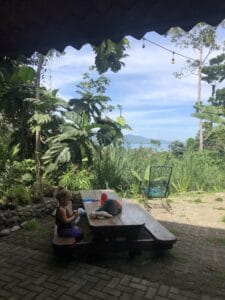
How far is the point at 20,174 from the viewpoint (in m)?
8.03

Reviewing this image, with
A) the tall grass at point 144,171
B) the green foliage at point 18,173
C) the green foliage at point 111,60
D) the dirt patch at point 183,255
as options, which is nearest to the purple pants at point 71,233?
the dirt patch at point 183,255

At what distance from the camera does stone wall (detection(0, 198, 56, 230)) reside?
19.5 ft

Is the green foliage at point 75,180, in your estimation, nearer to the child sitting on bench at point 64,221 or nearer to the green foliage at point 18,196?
the green foliage at point 18,196

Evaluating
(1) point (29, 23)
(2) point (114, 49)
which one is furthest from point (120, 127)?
(1) point (29, 23)

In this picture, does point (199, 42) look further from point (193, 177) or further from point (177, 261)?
point (177, 261)

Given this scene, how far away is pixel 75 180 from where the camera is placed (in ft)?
28.2

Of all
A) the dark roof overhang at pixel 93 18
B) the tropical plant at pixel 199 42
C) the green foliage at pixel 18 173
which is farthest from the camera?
the tropical plant at pixel 199 42

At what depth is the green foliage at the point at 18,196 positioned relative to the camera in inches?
257

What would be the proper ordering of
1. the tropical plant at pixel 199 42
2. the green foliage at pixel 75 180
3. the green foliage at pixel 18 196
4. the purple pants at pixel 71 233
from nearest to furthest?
the purple pants at pixel 71 233
the green foliage at pixel 18 196
the green foliage at pixel 75 180
the tropical plant at pixel 199 42

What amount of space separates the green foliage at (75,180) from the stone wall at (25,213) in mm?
1238

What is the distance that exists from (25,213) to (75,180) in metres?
2.41

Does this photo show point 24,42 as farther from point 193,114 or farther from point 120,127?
point 193,114

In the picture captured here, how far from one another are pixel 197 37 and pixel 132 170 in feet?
43.5

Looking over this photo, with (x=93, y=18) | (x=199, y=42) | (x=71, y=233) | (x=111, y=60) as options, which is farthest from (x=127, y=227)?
(x=199, y=42)
